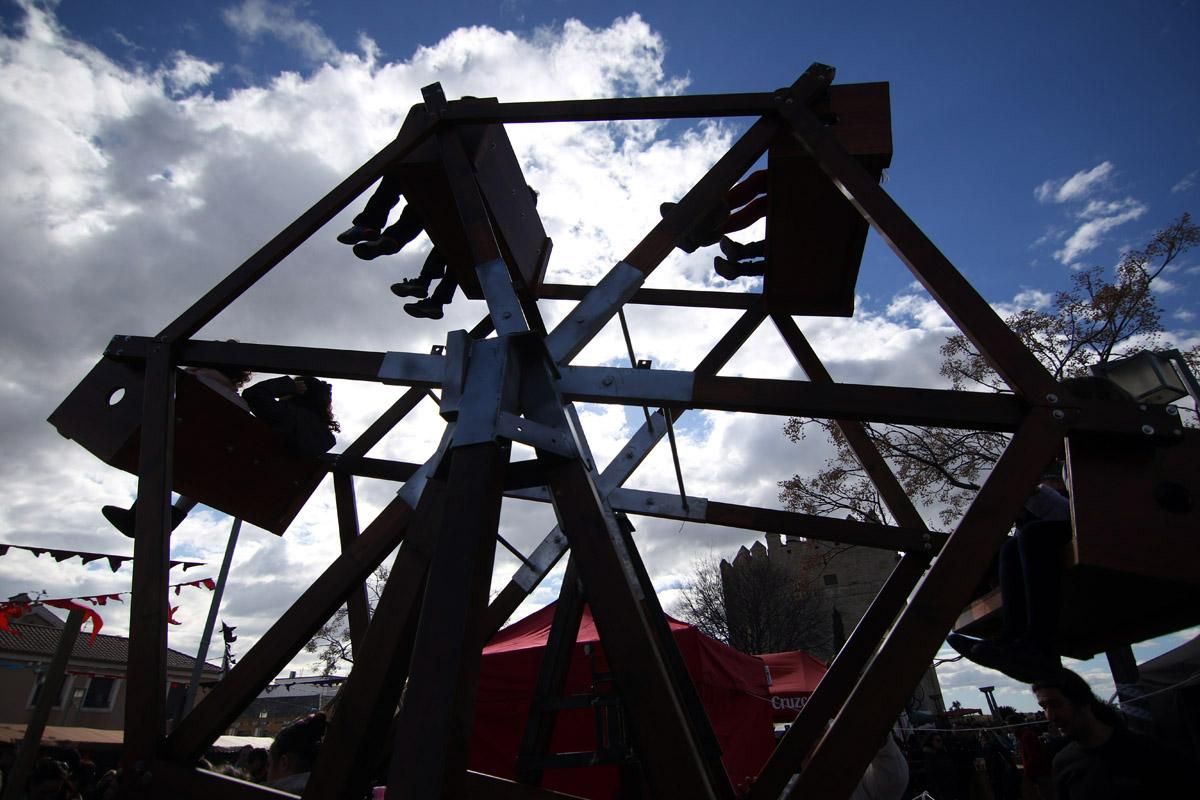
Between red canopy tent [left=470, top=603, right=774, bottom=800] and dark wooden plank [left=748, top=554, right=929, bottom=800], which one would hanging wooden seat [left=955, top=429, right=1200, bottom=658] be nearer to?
dark wooden plank [left=748, top=554, right=929, bottom=800]

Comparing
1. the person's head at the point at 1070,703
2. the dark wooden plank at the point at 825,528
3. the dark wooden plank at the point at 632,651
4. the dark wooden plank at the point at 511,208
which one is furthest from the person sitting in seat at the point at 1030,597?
the dark wooden plank at the point at 511,208

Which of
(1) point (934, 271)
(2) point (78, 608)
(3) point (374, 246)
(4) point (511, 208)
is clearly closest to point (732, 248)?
(4) point (511, 208)

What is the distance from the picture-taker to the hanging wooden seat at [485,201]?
302cm

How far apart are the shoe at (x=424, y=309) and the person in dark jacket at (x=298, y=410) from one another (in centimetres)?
72

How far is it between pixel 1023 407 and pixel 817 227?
164 centimetres

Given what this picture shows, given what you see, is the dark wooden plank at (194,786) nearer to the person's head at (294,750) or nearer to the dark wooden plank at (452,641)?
the dark wooden plank at (452,641)

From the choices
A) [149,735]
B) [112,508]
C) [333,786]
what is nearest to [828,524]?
[333,786]

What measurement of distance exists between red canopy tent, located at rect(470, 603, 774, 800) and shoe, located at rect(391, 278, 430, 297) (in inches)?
123

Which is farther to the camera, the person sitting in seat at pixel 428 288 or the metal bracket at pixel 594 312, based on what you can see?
the person sitting in seat at pixel 428 288

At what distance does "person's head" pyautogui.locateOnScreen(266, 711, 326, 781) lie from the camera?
3496 millimetres

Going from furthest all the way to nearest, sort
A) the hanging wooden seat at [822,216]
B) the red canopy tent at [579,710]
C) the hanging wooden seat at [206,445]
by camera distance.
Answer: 1. the red canopy tent at [579,710]
2. the hanging wooden seat at [206,445]
3. the hanging wooden seat at [822,216]

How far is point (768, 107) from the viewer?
109 inches

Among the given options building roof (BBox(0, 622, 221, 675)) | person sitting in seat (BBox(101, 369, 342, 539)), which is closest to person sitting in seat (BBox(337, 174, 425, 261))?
person sitting in seat (BBox(101, 369, 342, 539))

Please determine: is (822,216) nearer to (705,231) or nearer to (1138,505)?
(705,231)
